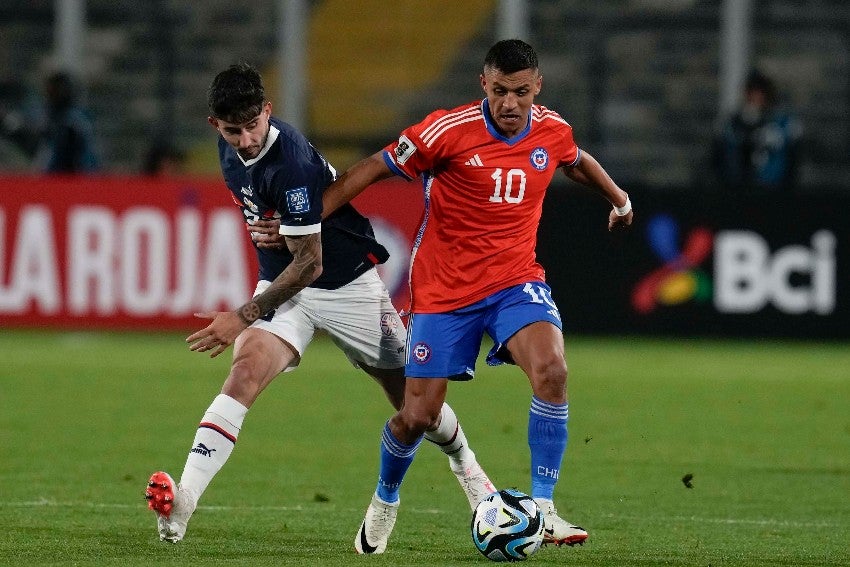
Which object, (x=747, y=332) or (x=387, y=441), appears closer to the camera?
(x=387, y=441)

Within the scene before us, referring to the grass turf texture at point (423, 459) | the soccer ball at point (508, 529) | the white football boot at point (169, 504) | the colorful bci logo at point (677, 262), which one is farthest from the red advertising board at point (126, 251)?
the soccer ball at point (508, 529)

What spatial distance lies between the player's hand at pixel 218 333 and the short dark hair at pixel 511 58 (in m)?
1.48

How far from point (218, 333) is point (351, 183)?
881 mm

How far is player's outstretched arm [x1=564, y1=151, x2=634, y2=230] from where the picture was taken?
780 cm

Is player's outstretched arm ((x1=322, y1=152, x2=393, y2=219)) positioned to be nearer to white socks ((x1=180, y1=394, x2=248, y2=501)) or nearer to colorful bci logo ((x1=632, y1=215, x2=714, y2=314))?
white socks ((x1=180, y1=394, x2=248, y2=501))

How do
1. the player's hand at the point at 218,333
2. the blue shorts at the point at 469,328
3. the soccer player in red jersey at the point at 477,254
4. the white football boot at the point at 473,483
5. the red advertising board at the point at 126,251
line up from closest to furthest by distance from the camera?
the player's hand at the point at 218,333 → the soccer player in red jersey at the point at 477,254 → the blue shorts at the point at 469,328 → the white football boot at the point at 473,483 → the red advertising board at the point at 126,251

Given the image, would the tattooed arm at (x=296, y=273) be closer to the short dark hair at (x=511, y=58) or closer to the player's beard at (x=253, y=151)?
the player's beard at (x=253, y=151)

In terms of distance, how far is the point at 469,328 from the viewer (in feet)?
24.1

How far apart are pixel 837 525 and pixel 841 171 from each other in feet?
42.7

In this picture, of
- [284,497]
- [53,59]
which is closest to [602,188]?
Result: [284,497]

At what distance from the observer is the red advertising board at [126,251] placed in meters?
16.1

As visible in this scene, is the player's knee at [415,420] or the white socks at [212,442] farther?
the player's knee at [415,420]

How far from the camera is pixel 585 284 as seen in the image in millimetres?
16516

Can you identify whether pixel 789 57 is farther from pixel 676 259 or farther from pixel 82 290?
pixel 82 290
